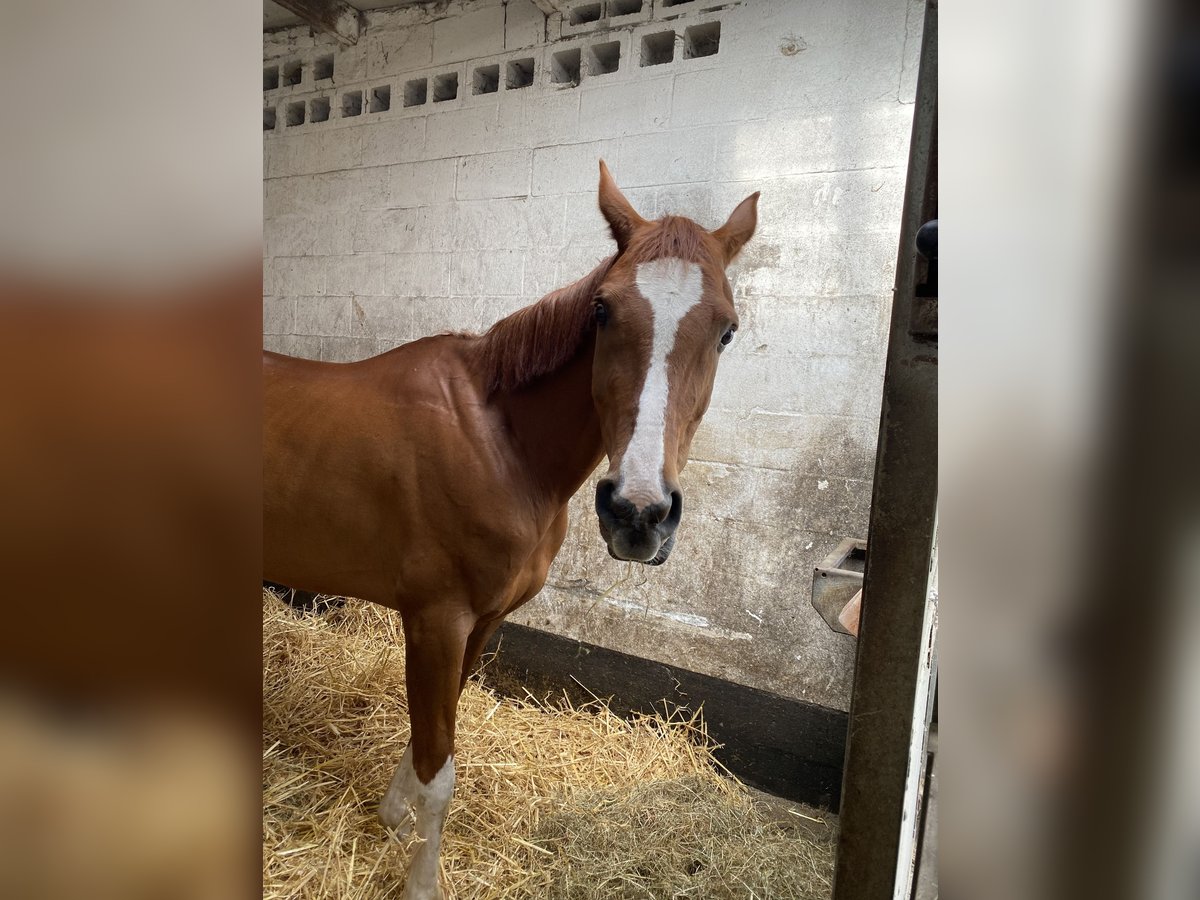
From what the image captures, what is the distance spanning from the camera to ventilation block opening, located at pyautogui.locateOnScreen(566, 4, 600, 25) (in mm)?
1659

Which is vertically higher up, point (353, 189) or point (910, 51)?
point (910, 51)

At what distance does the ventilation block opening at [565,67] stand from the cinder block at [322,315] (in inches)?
38.3

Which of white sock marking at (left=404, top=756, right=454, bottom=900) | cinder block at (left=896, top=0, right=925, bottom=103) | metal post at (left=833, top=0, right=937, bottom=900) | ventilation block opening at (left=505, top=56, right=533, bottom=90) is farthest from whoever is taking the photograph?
ventilation block opening at (left=505, top=56, right=533, bottom=90)

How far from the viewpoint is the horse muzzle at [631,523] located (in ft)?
2.66

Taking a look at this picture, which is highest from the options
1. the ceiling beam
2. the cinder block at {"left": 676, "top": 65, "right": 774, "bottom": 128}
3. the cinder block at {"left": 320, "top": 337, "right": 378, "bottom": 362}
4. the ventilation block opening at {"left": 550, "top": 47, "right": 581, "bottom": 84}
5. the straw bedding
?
the ceiling beam

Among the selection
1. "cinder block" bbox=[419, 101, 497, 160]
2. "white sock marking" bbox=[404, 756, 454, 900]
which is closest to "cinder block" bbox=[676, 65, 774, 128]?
"cinder block" bbox=[419, 101, 497, 160]

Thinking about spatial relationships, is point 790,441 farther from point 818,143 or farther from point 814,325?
point 818,143

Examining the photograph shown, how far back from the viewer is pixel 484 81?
6.09ft

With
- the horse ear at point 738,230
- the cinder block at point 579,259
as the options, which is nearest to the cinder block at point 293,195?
the cinder block at point 579,259

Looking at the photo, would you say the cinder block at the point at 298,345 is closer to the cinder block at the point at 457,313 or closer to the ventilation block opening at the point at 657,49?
the cinder block at the point at 457,313

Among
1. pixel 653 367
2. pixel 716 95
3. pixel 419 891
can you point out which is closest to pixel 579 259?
pixel 716 95

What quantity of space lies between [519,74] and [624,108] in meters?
0.38

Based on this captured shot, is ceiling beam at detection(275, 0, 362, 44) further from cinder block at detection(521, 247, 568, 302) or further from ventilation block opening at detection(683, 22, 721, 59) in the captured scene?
ventilation block opening at detection(683, 22, 721, 59)
